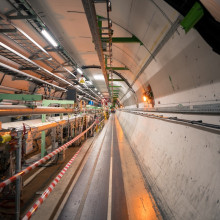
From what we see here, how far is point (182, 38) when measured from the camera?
246 cm

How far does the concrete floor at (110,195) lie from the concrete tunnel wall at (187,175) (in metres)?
0.35

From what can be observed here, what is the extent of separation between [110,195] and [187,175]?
1806mm

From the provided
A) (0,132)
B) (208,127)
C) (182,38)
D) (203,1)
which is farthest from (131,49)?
(0,132)

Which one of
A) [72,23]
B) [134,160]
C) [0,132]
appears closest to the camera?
[0,132]

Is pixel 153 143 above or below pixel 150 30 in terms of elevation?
below

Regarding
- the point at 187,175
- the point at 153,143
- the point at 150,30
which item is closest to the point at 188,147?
the point at 187,175

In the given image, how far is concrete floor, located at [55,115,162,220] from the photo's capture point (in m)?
2.34

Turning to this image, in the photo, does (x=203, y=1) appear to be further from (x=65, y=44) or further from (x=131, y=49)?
(x=65, y=44)

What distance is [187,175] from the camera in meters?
1.87

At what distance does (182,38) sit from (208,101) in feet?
4.38

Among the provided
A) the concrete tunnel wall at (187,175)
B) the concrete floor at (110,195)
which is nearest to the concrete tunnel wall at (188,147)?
the concrete tunnel wall at (187,175)

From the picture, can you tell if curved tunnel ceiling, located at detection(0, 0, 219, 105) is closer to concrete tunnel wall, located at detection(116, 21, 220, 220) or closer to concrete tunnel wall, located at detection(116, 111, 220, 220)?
concrete tunnel wall, located at detection(116, 21, 220, 220)

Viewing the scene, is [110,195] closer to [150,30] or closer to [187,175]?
[187,175]

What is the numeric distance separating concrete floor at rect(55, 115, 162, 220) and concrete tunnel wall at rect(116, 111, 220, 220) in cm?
35
